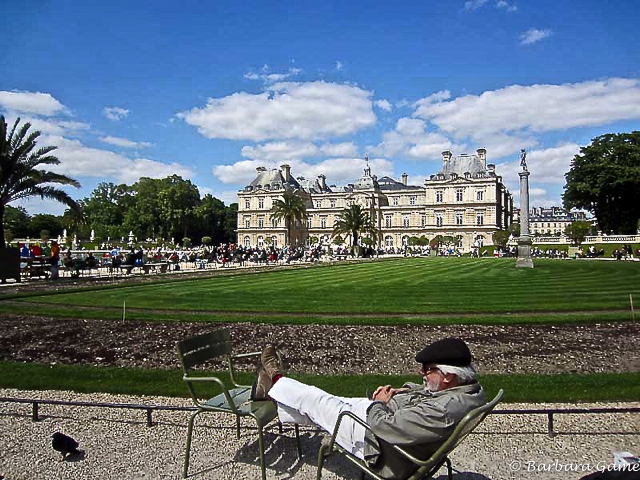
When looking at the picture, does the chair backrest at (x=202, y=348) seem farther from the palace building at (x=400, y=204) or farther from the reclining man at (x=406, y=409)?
the palace building at (x=400, y=204)

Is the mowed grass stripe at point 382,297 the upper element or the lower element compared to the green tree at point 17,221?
lower

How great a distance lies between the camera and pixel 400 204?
8919 centimetres

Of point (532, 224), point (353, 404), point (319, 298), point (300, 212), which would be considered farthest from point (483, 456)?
point (532, 224)

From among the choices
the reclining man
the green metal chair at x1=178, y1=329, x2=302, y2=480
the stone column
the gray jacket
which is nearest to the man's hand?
the reclining man

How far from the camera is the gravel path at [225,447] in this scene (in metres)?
3.63

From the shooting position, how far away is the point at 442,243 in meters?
75.3

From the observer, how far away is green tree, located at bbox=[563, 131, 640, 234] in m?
52.5

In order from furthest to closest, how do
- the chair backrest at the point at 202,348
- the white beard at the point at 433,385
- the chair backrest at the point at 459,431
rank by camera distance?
the chair backrest at the point at 202,348 < the white beard at the point at 433,385 < the chair backrest at the point at 459,431

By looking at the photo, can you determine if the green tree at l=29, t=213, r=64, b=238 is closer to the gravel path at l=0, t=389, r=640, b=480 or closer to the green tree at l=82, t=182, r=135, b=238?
the green tree at l=82, t=182, r=135, b=238

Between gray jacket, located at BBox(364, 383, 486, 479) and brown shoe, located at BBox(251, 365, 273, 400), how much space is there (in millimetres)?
895

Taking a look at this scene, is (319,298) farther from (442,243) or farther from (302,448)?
(442,243)

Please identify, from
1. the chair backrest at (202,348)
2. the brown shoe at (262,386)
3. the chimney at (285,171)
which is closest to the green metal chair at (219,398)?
the chair backrest at (202,348)

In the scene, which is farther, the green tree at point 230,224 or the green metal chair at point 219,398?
the green tree at point 230,224

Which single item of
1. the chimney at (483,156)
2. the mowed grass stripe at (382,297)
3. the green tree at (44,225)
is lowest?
the mowed grass stripe at (382,297)
